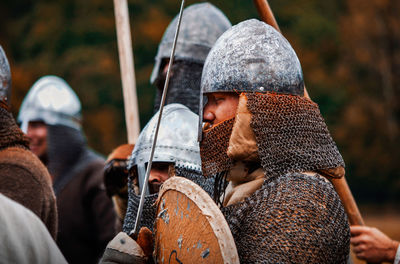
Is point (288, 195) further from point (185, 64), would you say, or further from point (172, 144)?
point (185, 64)

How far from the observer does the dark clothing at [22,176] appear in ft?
13.1

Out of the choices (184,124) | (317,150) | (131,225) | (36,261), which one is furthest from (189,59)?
(36,261)

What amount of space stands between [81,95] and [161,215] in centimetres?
1677

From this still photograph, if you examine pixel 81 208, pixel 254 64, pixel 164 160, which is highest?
pixel 254 64

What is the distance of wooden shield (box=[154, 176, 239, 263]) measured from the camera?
2598mm

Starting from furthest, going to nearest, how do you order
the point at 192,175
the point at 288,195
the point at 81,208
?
the point at 81,208, the point at 192,175, the point at 288,195

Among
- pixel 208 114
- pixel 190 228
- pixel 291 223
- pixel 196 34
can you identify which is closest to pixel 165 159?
pixel 208 114

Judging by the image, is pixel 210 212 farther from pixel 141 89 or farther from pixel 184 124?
pixel 141 89

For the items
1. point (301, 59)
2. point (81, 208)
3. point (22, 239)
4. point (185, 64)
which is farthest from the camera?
point (301, 59)

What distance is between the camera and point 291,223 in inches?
107

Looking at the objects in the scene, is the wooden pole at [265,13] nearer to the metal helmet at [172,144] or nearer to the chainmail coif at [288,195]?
the metal helmet at [172,144]

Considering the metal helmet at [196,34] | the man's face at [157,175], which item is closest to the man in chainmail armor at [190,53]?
the metal helmet at [196,34]

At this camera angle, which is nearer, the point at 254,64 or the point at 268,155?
the point at 268,155

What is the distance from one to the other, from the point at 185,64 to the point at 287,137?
2.31m
